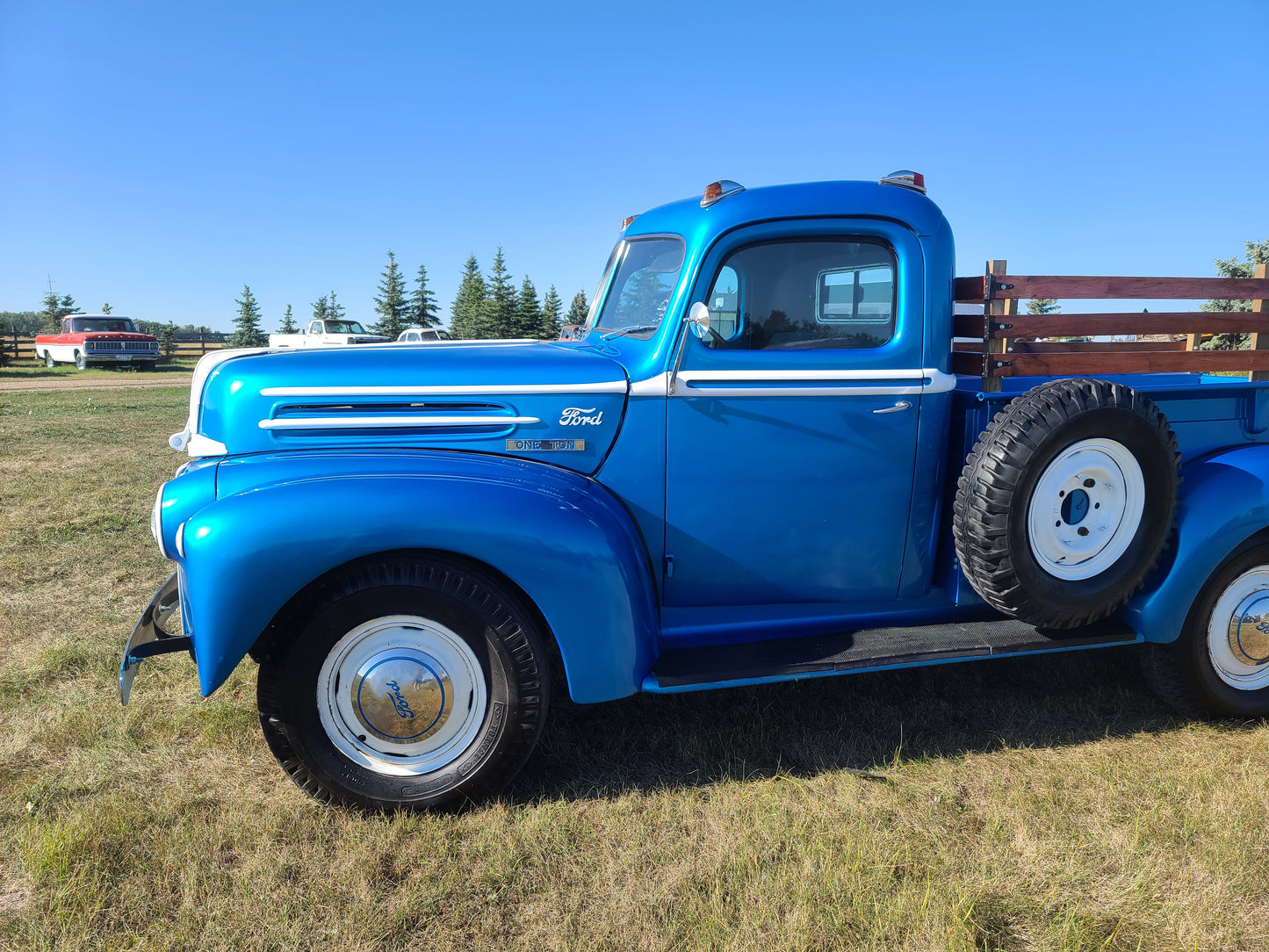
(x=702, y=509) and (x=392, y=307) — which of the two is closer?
(x=702, y=509)

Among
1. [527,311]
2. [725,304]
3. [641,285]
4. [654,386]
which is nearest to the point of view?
[654,386]

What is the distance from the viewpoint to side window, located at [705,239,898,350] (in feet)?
9.85

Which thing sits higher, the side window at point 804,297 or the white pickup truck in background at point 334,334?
the white pickup truck in background at point 334,334

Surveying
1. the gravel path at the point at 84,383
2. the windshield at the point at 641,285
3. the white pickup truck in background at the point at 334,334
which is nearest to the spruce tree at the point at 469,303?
the white pickup truck in background at the point at 334,334

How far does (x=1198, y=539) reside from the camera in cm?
306

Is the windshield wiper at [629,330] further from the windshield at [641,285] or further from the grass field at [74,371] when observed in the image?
the grass field at [74,371]

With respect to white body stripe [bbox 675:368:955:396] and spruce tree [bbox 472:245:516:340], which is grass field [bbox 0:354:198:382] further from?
white body stripe [bbox 675:368:955:396]

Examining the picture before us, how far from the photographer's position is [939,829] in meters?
2.61

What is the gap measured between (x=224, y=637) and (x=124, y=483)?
20.4ft

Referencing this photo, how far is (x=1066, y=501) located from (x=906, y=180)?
1.37 metres

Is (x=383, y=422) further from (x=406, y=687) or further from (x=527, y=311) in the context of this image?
(x=527, y=311)

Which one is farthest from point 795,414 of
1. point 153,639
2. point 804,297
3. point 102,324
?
point 102,324

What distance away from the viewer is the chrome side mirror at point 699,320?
2.78 metres

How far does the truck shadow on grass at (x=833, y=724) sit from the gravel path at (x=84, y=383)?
2069 cm
